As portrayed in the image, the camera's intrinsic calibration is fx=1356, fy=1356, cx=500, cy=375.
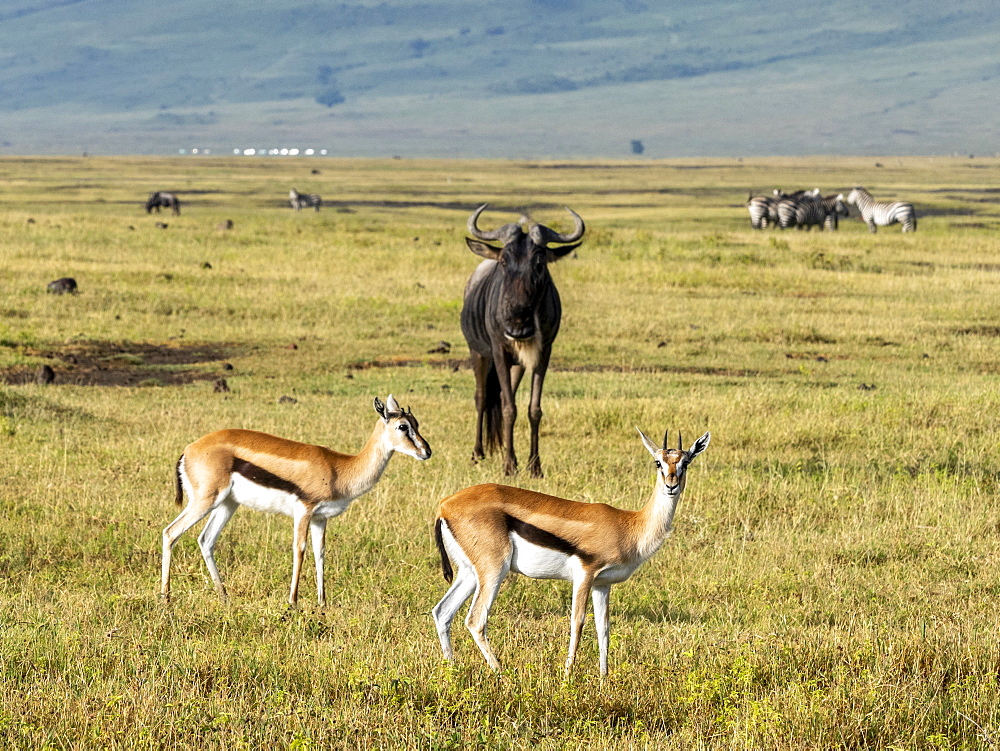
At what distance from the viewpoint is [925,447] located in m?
12.9

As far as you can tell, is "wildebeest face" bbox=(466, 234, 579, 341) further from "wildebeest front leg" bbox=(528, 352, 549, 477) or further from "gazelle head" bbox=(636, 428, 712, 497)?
"gazelle head" bbox=(636, 428, 712, 497)

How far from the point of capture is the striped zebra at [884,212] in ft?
161

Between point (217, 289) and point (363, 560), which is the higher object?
point (217, 289)

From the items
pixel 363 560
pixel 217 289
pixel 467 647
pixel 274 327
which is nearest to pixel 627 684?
pixel 467 647

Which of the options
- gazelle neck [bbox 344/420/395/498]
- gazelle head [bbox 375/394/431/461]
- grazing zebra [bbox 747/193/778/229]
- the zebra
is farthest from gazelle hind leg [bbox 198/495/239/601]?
the zebra

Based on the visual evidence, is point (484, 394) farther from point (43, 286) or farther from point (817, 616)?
point (43, 286)

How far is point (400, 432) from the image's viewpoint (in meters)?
7.32

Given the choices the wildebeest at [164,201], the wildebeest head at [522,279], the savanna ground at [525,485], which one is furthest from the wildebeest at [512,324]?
the wildebeest at [164,201]

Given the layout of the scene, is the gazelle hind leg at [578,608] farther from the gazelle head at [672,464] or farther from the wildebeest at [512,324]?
the wildebeest at [512,324]

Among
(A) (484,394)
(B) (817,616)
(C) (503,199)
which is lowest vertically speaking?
(B) (817,616)

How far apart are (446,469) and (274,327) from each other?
10754 millimetres

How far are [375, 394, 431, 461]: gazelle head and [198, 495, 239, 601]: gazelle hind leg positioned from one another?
100 cm

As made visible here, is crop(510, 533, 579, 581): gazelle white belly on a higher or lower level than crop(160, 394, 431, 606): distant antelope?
lower

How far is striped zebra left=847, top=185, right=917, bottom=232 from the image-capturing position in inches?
1933
